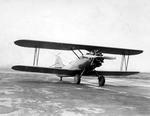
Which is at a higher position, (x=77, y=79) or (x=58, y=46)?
(x=58, y=46)

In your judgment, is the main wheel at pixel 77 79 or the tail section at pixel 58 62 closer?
the main wheel at pixel 77 79

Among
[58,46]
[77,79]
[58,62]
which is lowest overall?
[77,79]

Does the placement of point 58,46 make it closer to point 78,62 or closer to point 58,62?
point 78,62

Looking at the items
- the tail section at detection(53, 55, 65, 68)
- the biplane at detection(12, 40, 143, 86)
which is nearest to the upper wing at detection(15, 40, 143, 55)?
the biplane at detection(12, 40, 143, 86)

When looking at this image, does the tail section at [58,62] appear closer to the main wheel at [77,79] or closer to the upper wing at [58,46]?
the upper wing at [58,46]

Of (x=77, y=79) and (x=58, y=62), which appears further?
(x=58, y=62)

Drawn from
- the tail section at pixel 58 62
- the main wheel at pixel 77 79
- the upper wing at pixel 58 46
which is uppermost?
the upper wing at pixel 58 46

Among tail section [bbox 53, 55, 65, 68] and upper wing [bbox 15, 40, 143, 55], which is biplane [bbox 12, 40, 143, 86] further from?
tail section [bbox 53, 55, 65, 68]

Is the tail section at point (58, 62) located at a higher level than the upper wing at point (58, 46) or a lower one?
lower

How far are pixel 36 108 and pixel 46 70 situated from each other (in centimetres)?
1039

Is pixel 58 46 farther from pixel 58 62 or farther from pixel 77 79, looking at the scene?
pixel 58 62

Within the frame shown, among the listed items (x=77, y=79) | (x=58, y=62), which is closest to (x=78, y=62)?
(x=77, y=79)

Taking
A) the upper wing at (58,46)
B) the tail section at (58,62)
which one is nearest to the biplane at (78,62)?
the upper wing at (58,46)

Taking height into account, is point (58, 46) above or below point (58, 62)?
above
